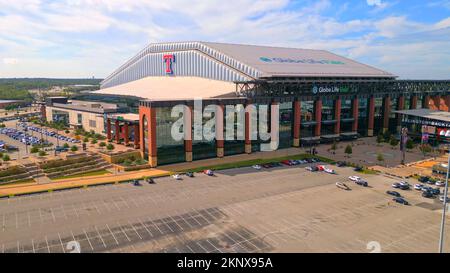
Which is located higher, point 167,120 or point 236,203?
point 167,120

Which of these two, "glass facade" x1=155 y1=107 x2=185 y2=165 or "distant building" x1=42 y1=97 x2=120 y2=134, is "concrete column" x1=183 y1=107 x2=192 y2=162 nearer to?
"glass facade" x1=155 y1=107 x2=185 y2=165

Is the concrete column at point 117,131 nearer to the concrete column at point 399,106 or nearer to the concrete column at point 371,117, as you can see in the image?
the concrete column at point 371,117

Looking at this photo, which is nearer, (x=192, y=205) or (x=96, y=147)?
(x=192, y=205)

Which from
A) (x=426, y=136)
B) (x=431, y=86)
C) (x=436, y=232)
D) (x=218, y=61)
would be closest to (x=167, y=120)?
(x=218, y=61)

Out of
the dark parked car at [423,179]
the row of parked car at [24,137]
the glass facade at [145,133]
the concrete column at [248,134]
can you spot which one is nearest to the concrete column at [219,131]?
the concrete column at [248,134]

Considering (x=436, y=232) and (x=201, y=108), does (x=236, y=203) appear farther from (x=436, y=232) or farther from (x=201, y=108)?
(x=201, y=108)

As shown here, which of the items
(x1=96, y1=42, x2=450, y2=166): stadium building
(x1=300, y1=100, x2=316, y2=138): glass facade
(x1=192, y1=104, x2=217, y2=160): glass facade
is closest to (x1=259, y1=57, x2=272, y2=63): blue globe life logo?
(x1=96, y1=42, x2=450, y2=166): stadium building

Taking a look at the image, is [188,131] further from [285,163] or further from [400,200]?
[400,200]
